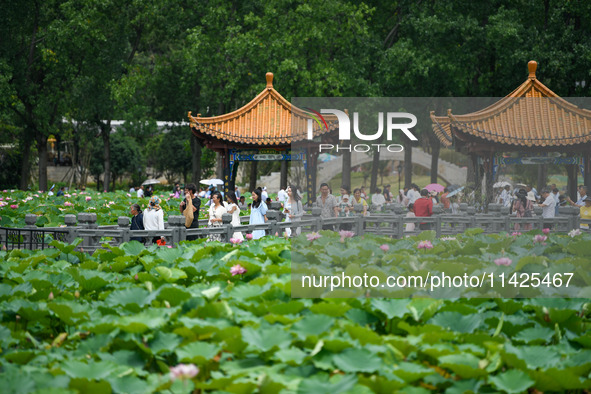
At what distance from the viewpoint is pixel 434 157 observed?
6902 mm

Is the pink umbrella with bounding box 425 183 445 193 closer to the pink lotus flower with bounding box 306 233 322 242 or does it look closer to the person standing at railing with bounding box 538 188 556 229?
the pink lotus flower with bounding box 306 233 322 242

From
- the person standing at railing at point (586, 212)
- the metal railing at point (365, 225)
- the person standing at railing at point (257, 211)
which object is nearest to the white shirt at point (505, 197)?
the metal railing at point (365, 225)

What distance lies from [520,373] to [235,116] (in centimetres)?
1538

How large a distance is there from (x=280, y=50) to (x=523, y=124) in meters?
15.7

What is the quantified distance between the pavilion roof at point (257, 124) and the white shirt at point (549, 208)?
8.35 meters

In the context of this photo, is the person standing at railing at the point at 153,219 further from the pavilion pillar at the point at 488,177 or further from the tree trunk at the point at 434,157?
the tree trunk at the point at 434,157

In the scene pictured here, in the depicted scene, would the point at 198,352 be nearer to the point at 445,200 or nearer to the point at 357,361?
the point at 357,361

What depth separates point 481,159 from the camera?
396 inches

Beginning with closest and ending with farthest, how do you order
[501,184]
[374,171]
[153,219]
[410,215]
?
[374,171] → [410,215] → [501,184] → [153,219]

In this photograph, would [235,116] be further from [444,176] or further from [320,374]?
[320,374]

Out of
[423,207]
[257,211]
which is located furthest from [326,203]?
[257,211]

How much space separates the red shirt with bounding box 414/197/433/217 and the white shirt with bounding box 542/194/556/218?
1947 millimetres

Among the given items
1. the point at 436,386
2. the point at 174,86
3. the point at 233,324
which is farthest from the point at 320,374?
the point at 174,86

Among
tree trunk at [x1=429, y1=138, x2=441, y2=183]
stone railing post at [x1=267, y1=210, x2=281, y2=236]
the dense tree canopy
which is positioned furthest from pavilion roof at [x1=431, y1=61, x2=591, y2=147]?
the dense tree canopy
